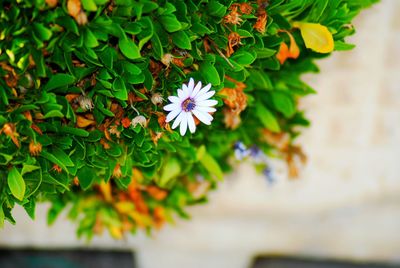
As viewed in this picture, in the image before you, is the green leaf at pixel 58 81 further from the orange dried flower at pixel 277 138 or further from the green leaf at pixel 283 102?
the orange dried flower at pixel 277 138

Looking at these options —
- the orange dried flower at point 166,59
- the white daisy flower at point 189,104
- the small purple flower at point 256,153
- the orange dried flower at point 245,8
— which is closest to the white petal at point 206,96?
the white daisy flower at point 189,104

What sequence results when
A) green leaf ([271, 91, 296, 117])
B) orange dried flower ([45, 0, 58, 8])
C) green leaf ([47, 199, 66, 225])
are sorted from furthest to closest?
green leaf ([47, 199, 66, 225]), green leaf ([271, 91, 296, 117]), orange dried flower ([45, 0, 58, 8])

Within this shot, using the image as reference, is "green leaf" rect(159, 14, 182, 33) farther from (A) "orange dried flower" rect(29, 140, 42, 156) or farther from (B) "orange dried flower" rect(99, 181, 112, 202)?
(B) "orange dried flower" rect(99, 181, 112, 202)

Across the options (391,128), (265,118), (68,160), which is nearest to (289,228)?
(391,128)

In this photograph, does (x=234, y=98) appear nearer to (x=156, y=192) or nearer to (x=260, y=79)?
(x=260, y=79)

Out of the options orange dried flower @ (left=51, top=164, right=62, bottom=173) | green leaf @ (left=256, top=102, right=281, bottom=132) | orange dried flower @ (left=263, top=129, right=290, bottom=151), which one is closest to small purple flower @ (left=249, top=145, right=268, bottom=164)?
orange dried flower @ (left=263, top=129, right=290, bottom=151)

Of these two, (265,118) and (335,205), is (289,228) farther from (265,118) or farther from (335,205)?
(265,118)

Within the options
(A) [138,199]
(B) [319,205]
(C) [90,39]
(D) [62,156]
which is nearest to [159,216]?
(A) [138,199]
